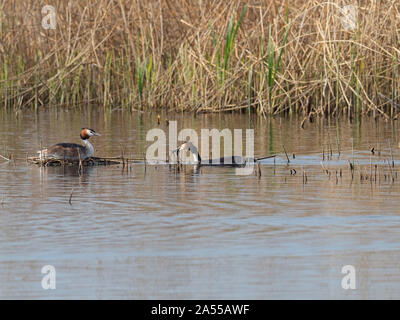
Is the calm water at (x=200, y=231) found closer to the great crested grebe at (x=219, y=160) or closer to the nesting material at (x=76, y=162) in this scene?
the nesting material at (x=76, y=162)

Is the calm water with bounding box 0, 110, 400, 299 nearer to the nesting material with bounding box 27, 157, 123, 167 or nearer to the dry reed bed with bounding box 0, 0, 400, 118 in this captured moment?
the nesting material with bounding box 27, 157, 123, 167

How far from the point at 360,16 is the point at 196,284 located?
9.79 metres

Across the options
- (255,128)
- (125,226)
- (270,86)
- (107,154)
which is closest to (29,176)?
(107,154)

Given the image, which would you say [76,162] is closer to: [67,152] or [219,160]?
[67,152]

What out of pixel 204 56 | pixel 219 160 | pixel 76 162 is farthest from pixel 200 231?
pixel 204 56

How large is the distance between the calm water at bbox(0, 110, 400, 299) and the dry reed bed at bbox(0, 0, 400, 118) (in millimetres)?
3628

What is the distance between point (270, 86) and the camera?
46.8ft

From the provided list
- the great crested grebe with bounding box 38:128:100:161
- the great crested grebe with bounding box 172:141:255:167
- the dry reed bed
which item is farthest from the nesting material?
the dry reed bed

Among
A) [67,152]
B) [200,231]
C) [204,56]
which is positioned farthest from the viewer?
[204,56]

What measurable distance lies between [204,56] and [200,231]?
9171mm

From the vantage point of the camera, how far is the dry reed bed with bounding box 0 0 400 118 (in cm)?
1399

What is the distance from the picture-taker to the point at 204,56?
49.6 feet

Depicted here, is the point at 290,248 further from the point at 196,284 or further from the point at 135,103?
the point at 135,103

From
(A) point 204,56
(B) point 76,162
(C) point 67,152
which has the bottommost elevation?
(B) point 76,162
